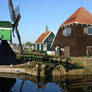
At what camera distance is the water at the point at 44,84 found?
16328 mm

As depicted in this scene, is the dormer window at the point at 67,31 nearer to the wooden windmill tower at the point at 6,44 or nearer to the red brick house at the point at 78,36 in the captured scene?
the red brick house at the point at 78,36

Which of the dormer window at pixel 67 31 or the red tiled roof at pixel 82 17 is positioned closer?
the red tiled roof at pixel 82 17

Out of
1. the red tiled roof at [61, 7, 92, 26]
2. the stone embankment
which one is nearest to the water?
the stone embankment

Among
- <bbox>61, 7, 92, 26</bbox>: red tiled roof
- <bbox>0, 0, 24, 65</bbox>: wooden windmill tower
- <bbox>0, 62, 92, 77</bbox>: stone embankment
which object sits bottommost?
<bbox>0, 62, 92, 77</bbox>: stone embankment

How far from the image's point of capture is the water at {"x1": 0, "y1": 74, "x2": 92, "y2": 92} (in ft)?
53.6

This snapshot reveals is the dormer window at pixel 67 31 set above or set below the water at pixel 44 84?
above

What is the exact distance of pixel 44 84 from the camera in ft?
59.1

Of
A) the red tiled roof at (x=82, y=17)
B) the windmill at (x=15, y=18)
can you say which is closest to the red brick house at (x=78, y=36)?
the red tiled roof at (x=82, y=17)

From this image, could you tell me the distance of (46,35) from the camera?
5016cm

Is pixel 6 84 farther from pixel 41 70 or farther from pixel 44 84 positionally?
pixel 41 70

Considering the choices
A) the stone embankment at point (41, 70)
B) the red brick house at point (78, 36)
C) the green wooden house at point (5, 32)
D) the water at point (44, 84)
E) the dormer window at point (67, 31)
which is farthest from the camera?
the dormer window at point (67, 31)

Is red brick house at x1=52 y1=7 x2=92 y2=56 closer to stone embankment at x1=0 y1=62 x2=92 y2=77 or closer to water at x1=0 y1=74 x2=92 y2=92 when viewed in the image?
stone embankment at x1=0 y1=62 x2=92 y2=77

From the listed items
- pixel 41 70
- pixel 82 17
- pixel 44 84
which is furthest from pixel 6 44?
pixel 82 17

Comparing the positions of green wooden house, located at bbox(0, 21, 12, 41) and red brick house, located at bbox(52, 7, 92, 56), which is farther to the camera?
red brick house, located at bbox(52, 7, 92, 56)
